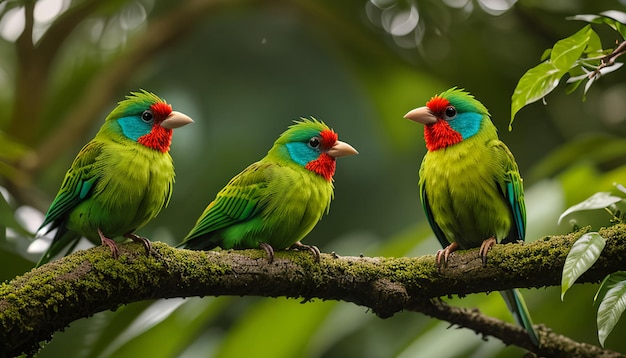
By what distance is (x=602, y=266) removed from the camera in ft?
8.66

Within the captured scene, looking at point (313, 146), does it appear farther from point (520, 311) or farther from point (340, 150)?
point (520, 311)

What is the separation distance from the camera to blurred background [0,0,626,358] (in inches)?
190

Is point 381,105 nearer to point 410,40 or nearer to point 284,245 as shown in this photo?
point 410,40

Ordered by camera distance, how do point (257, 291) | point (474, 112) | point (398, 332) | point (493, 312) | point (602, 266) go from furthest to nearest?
point (398, 332), point (493, 312), point (474, 112), point (257, 291), point (602, 266)

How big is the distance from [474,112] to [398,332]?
3245 millimetres

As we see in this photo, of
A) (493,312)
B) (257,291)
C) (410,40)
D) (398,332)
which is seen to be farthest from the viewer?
(410,40)

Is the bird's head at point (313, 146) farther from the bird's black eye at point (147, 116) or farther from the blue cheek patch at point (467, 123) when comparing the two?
the bird's black eye at point (147, 116)

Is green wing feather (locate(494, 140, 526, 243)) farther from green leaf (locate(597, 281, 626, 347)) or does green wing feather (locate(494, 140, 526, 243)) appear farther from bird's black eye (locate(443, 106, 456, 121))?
green leaf (locate(597, 281, 626, 347))

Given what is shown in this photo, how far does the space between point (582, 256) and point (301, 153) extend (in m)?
1.32

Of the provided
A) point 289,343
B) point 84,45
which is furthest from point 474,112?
point 84,45

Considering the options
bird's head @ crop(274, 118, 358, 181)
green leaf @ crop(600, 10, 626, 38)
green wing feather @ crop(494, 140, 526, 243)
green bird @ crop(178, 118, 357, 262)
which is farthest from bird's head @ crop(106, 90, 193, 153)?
green leaf @ crop(600, 10, 626, 38)

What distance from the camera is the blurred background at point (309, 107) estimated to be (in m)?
4.82

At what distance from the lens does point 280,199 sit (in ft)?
10.5

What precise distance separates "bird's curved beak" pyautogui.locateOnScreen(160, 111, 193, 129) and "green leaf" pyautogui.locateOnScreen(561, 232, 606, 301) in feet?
4.48
